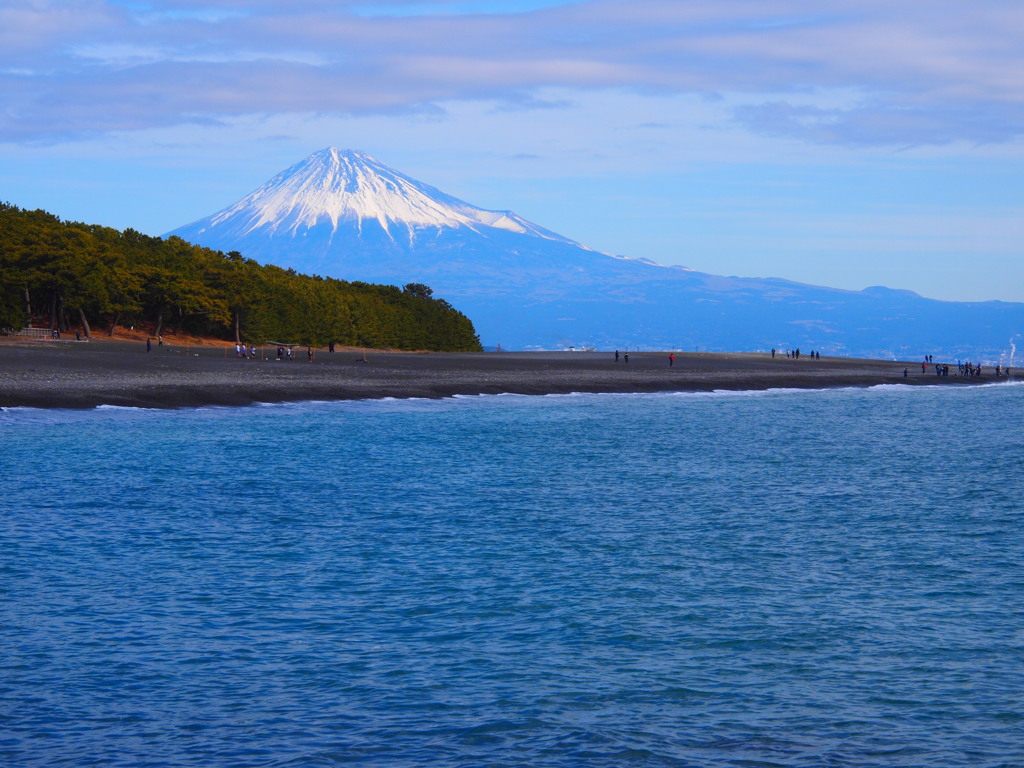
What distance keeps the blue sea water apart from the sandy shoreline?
66.3ft

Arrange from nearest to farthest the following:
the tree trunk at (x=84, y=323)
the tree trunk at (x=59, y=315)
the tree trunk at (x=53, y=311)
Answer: the tree trunk at (x=84, y=323) → the tree trunk at (x=53, y=311) → the tree trunk at (x=59, y=315)

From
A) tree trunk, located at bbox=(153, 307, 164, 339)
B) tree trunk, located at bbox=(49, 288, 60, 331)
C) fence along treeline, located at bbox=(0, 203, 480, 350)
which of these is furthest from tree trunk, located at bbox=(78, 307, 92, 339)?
tree trunk, located at bbox=(153, 307, 164, 339)

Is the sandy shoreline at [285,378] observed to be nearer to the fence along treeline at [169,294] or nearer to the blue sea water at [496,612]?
the fence along treeline at [169,294]

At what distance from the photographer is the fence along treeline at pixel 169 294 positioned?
389 ft

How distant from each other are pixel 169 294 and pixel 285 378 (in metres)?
52.7

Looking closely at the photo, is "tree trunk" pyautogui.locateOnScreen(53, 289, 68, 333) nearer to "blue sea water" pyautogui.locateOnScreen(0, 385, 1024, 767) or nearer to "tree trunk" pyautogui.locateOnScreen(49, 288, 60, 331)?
"tree trunk" pyautogui.locateOnScreen(49, 288, 60, 331)

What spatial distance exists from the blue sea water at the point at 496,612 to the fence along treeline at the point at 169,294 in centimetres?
7897

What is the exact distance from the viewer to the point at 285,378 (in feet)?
281

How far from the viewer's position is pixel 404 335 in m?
170

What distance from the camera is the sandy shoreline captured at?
67125mm

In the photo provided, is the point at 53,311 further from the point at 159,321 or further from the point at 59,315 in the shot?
the point at 159,321

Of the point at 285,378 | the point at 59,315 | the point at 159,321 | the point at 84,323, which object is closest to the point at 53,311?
the point at 59,315

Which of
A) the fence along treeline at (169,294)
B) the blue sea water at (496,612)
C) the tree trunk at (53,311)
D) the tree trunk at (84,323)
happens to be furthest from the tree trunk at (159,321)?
the blue sea water at (496,612)

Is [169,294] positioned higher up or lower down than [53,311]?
higher up
